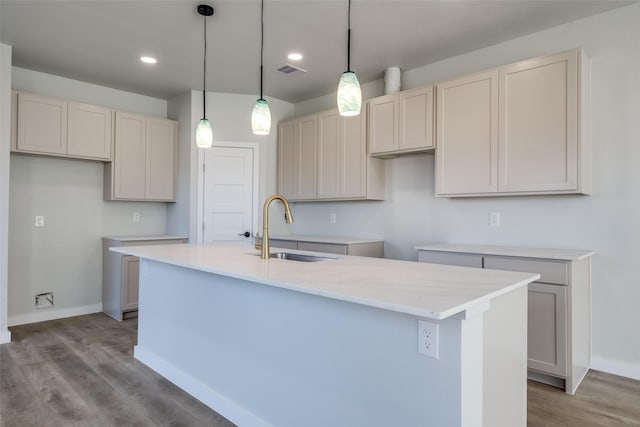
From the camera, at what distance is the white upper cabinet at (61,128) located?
12.4ft

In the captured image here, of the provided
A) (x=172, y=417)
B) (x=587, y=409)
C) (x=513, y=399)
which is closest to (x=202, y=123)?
(x=172, y=417)

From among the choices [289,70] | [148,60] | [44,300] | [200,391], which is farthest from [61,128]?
[200,391]

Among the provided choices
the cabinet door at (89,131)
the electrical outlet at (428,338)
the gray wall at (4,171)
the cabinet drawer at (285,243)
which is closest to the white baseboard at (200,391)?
the electrical outlet at (428,338)

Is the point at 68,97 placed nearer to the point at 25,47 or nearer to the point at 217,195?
the point at 25,47

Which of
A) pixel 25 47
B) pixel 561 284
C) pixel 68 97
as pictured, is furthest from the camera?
pixel 68 97

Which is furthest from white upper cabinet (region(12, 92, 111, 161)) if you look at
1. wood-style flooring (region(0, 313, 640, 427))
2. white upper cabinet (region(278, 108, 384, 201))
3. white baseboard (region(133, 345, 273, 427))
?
white baseboard (region(133, 345, 273, 427))

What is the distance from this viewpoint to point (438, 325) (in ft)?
4.43

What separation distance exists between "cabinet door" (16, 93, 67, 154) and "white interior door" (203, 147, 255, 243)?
1.48m

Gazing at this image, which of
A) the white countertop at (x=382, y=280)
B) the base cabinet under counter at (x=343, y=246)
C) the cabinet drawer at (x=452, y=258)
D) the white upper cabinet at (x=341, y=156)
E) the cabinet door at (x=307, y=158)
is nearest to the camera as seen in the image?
the white countertop at (x=382, y=280)

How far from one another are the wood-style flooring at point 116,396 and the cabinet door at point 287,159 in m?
2.50

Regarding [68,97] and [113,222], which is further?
[113,222]

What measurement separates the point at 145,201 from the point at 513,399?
14.6 ft

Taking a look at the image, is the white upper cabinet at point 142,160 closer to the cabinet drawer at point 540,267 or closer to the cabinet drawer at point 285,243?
the cabinet drawer at point 285,243

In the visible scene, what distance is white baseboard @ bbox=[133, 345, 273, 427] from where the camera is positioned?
7.04ft
